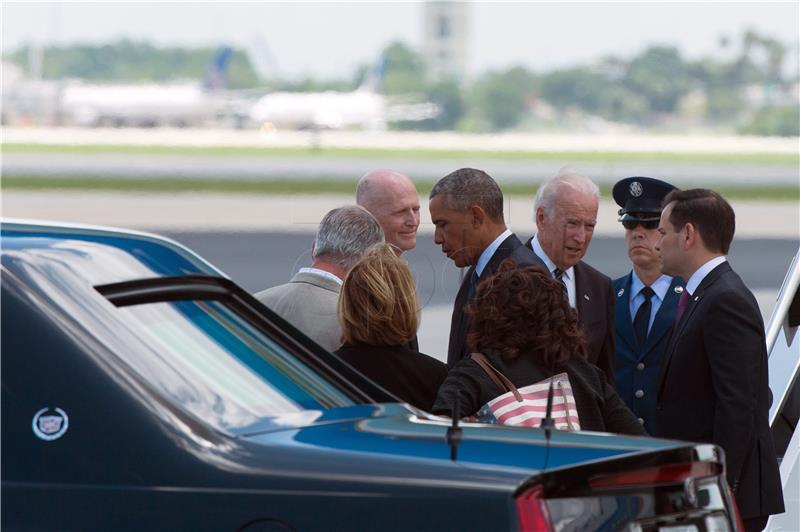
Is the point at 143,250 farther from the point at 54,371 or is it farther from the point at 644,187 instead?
the point at 644,187

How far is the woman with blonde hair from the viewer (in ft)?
13.8

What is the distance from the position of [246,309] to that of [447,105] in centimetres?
10322

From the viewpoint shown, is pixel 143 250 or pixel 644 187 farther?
pixel 644 187

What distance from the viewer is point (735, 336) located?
473 centimetres

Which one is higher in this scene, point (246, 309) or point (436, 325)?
point (246, 309)

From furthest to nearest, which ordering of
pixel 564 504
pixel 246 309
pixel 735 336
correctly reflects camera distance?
pixel 735 336, pixel 246 309, pixel 564 504

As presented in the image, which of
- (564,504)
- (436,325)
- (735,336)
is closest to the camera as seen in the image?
(564,504)

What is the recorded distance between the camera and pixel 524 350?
13.0 feet

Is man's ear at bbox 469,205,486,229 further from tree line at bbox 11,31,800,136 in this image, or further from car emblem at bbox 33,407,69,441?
tree line at bbox 11,31,800,136

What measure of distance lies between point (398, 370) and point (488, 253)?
152 cm

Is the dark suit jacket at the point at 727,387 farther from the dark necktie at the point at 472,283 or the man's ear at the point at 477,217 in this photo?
the man's ear at the point at 477,217

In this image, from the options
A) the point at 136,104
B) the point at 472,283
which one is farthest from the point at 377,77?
the point at 472,283

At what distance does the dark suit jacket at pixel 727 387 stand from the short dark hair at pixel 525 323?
3.05ft

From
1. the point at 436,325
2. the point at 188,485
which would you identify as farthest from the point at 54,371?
the point at 436,325
